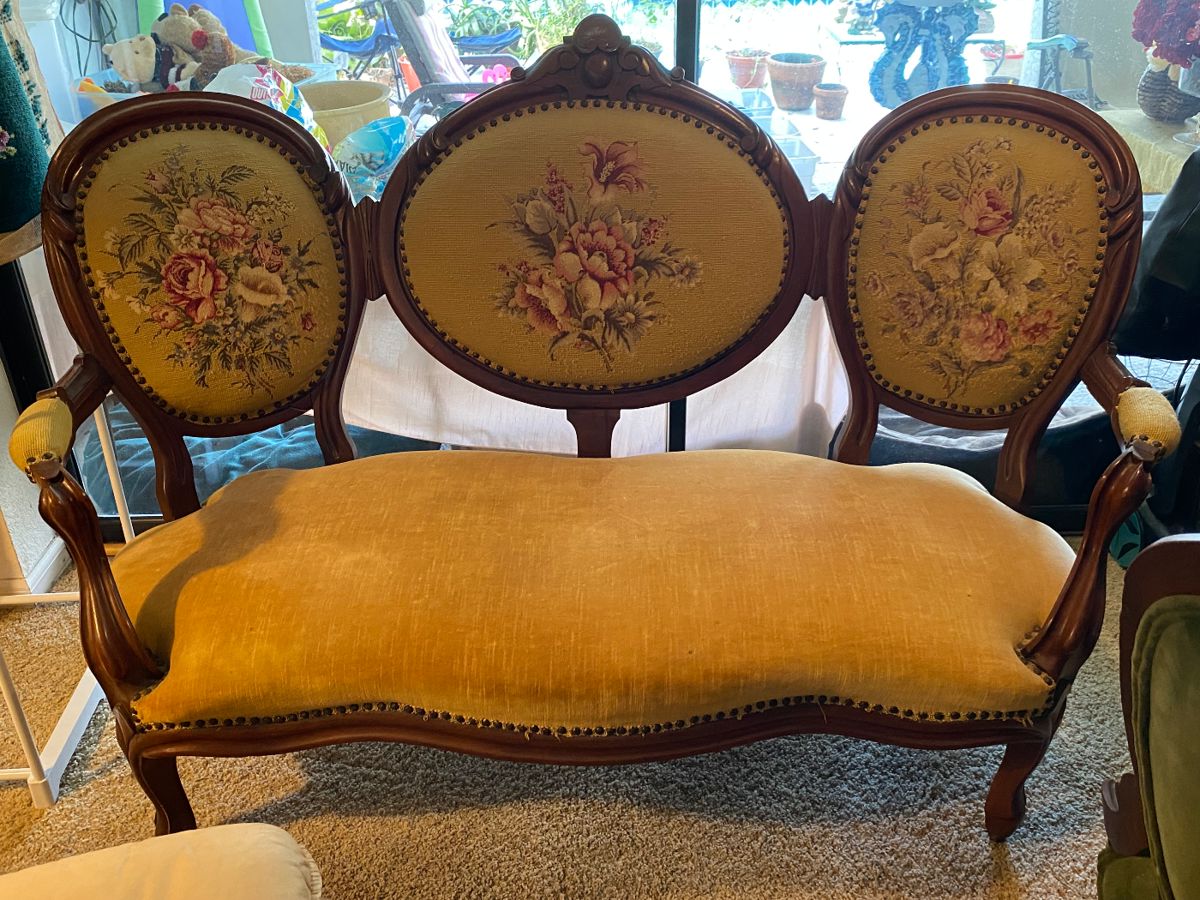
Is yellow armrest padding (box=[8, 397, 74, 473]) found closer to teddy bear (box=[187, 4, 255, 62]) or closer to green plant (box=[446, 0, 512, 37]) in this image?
teddy bear (box=[187, 4, 255, 62])

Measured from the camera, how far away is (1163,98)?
1.63m

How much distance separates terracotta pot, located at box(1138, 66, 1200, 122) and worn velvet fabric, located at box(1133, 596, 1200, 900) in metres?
1.35

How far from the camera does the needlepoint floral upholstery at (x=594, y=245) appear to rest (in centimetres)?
132

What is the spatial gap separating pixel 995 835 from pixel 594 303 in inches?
35.7

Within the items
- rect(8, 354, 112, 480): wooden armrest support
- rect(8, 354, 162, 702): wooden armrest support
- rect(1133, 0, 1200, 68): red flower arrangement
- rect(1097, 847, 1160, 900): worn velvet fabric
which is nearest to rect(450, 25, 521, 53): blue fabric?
rect(8, 354, 112, 480): wooden armrest support

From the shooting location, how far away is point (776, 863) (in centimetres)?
129

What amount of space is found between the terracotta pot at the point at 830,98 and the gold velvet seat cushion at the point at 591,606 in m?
0.77

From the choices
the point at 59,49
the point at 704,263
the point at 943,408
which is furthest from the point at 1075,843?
the point at 59,49

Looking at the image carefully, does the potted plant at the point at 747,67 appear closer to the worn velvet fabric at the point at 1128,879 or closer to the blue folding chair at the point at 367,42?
the blue folding chair at the point at 367,42

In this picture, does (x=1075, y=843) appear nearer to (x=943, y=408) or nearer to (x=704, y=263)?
(x=943, y=408)

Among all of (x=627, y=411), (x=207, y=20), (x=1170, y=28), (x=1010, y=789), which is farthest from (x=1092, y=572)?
(x=207, y=20)

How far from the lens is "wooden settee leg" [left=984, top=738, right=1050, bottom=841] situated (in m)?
1.18

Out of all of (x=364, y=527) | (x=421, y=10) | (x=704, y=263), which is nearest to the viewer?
(x=364, y=527)

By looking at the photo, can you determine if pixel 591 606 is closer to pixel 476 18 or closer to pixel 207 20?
pixel 476 18
